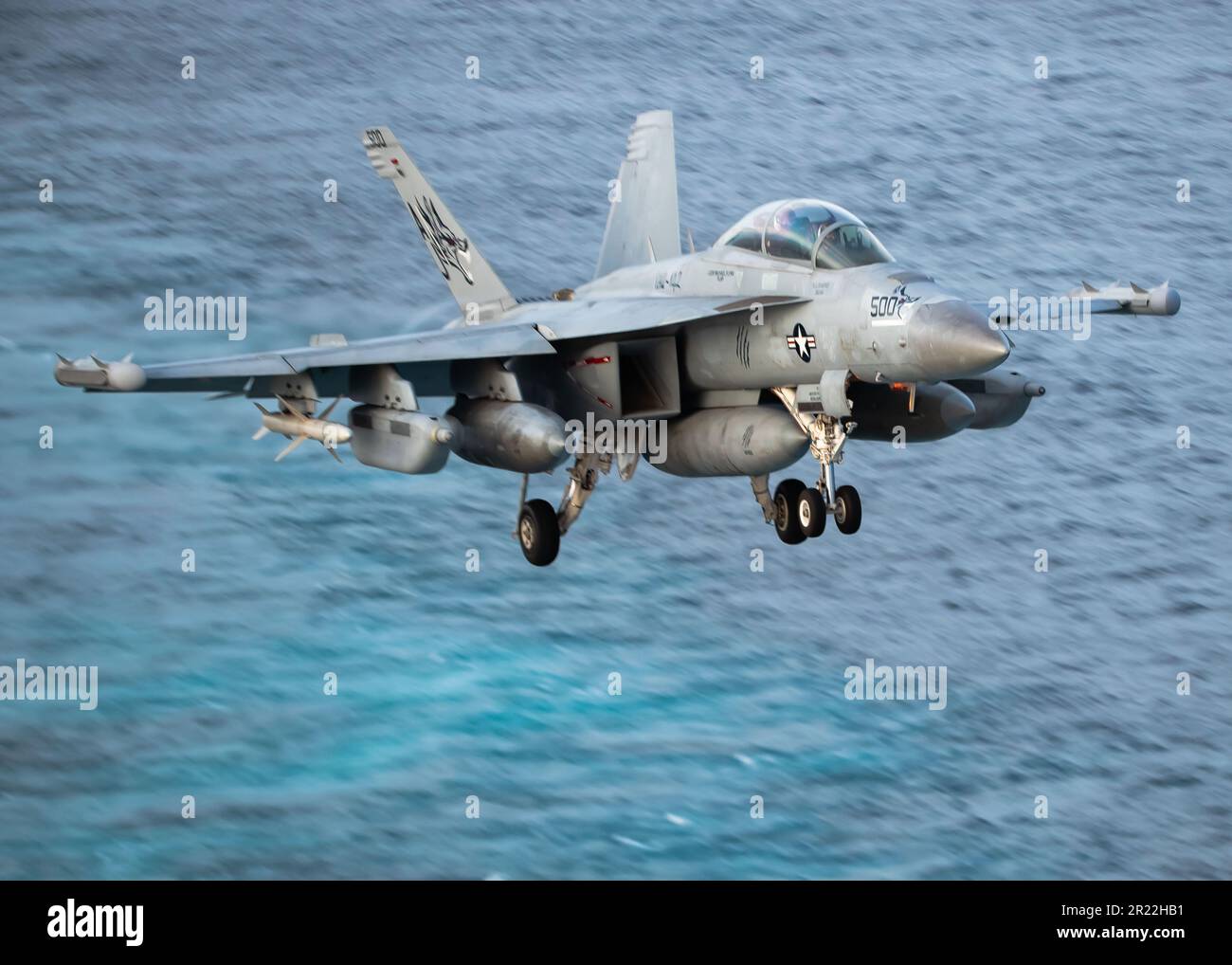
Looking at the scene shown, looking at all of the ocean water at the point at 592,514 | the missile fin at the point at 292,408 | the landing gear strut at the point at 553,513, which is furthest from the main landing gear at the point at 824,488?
the ocean water at the point at 592,514

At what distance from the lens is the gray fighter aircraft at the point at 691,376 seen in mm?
20375

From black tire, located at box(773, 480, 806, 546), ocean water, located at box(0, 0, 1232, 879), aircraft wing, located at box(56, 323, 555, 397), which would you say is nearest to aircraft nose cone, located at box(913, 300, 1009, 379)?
black tire, located at box(773, 480, 806, 546)

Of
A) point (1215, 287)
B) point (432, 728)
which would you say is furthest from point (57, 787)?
point (1215, 287)

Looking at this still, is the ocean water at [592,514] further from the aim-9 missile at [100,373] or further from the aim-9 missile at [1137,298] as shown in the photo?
the aim-9 missile at [100,373]

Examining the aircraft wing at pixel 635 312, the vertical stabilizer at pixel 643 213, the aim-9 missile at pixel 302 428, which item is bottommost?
the aim-9 missile at pixel 302 428

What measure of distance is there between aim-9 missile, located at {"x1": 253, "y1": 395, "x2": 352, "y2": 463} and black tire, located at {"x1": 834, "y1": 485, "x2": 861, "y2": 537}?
562 centimetres

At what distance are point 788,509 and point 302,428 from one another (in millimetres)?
5810

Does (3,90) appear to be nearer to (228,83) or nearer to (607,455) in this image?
(228,83)

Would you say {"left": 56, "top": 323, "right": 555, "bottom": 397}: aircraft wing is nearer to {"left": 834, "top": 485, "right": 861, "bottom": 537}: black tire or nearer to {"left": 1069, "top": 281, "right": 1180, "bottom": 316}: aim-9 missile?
{"left": 834, "top": 485, "right": 861, "bottom": 537}: black tire

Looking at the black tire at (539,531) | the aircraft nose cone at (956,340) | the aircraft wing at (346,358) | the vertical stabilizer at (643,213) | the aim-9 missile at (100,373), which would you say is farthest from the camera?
the vertical stabilizer at (643,213)

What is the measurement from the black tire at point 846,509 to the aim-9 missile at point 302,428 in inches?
221

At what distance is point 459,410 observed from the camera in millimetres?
22844

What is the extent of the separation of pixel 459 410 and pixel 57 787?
1437 inches

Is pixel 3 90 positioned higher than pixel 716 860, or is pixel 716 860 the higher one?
pixel 3 90
